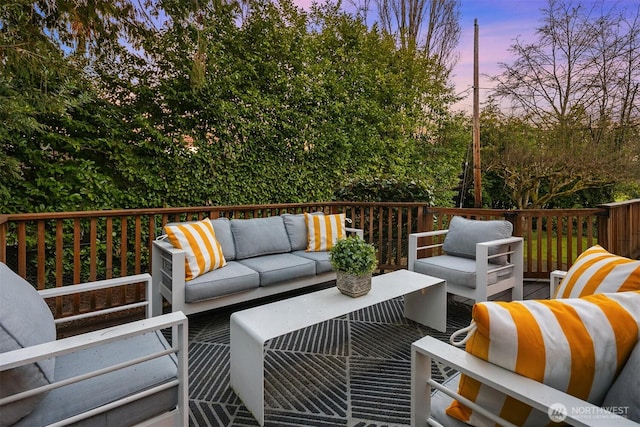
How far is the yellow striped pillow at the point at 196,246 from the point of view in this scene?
2.75 metres

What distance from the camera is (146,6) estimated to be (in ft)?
12.3

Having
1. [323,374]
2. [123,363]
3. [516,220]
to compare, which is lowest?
[323,374]

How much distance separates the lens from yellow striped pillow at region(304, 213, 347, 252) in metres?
3.78

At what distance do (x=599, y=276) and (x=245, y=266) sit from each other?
258 centimetres

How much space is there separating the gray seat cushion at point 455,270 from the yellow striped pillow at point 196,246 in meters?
1.98

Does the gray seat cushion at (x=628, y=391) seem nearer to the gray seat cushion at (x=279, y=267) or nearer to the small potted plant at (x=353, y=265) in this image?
the small potted plant at (x=353, y=265)

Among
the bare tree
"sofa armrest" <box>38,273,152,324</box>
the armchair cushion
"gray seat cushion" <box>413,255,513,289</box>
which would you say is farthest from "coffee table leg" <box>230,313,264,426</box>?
the bare tree

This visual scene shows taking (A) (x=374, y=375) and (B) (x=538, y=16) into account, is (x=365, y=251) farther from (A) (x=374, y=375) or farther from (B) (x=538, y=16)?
(B) (x=538, y=16)

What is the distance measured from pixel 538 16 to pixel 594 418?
30.6ft

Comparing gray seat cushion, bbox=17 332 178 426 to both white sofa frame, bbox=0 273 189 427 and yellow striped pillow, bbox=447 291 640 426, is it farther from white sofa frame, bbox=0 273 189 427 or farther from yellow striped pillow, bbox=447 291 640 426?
yellow striped pillow, bbox=447 291 640 426

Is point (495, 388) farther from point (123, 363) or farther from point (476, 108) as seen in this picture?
point (476, 108)

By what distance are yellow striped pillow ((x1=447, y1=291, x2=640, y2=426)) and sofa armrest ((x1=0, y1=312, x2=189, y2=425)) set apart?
1.16 m

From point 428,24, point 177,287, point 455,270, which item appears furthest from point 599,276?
point 428,24

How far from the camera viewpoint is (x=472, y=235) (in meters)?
3.32
